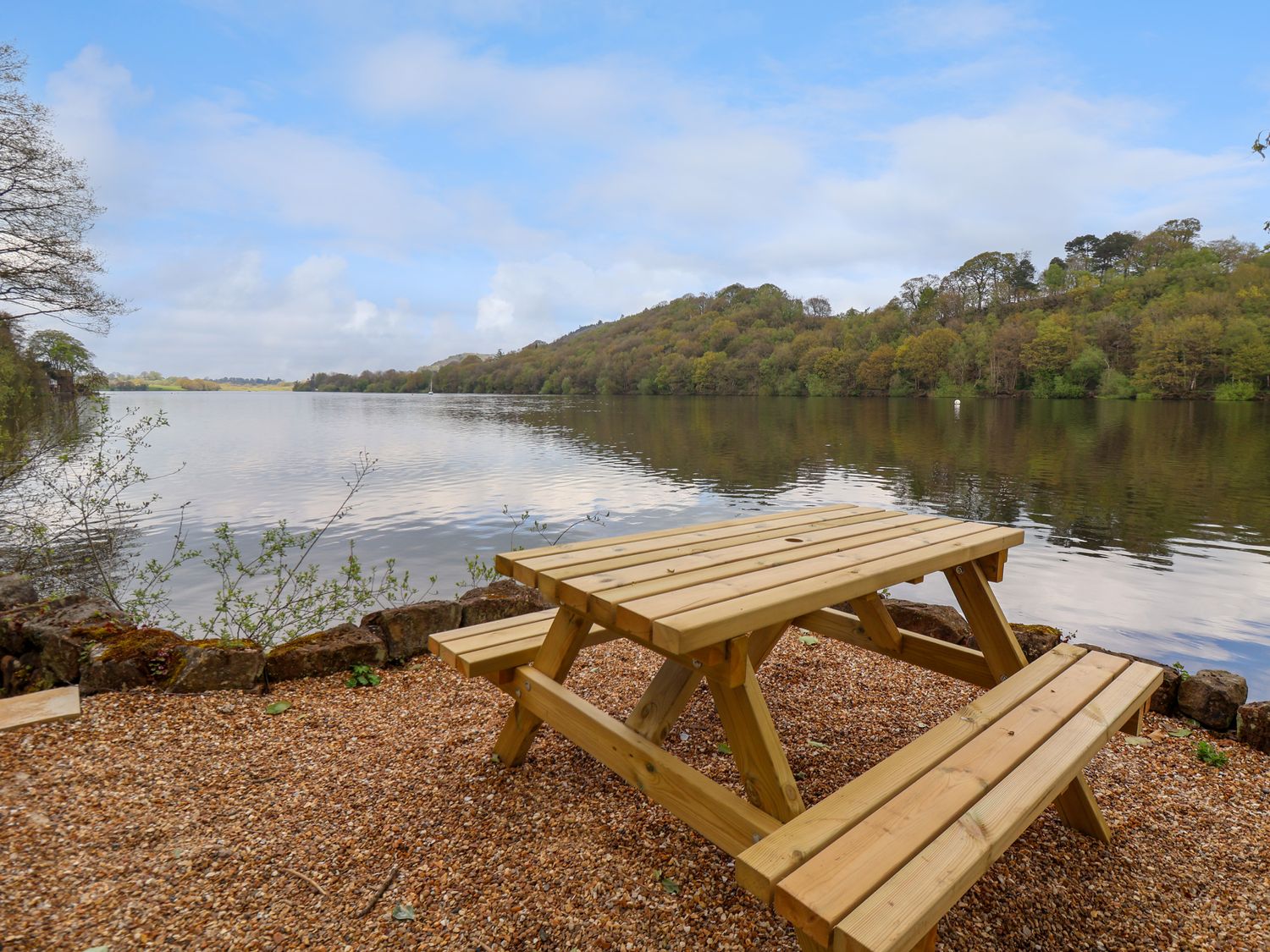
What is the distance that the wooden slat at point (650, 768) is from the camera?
2031 millimetres

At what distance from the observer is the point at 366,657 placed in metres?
4.33

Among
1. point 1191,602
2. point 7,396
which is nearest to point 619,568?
point 1191,602

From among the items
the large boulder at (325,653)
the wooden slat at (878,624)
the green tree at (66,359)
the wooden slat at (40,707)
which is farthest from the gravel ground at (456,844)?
the green tree at (66,359)

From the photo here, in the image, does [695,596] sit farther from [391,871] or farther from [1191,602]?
[1191,602]

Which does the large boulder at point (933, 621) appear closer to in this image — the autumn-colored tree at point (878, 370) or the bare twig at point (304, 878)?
the bare twig at point (304, 878)

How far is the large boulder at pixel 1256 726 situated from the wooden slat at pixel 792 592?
1.85 meters

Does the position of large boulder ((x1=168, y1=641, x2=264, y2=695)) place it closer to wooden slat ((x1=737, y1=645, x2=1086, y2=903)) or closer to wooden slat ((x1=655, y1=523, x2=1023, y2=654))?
wooden slat ((x1=655, y1=523, x2=1023, y2=654))

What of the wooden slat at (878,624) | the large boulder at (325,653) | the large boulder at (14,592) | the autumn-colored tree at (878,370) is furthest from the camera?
the autumn-colored tree at (878,370)

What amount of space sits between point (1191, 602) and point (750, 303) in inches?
5624

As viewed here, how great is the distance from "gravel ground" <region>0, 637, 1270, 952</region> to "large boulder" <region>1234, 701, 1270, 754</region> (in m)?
0.09

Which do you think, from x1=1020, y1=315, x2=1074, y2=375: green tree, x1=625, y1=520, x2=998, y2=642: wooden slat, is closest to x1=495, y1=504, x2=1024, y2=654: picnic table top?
x1=625, y1=520, x2=998, y2=642: wooden slat

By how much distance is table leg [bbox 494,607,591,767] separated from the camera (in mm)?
2789

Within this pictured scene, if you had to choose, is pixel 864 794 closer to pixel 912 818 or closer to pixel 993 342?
pixel 912 818

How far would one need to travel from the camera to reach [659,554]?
2643 millimetres
